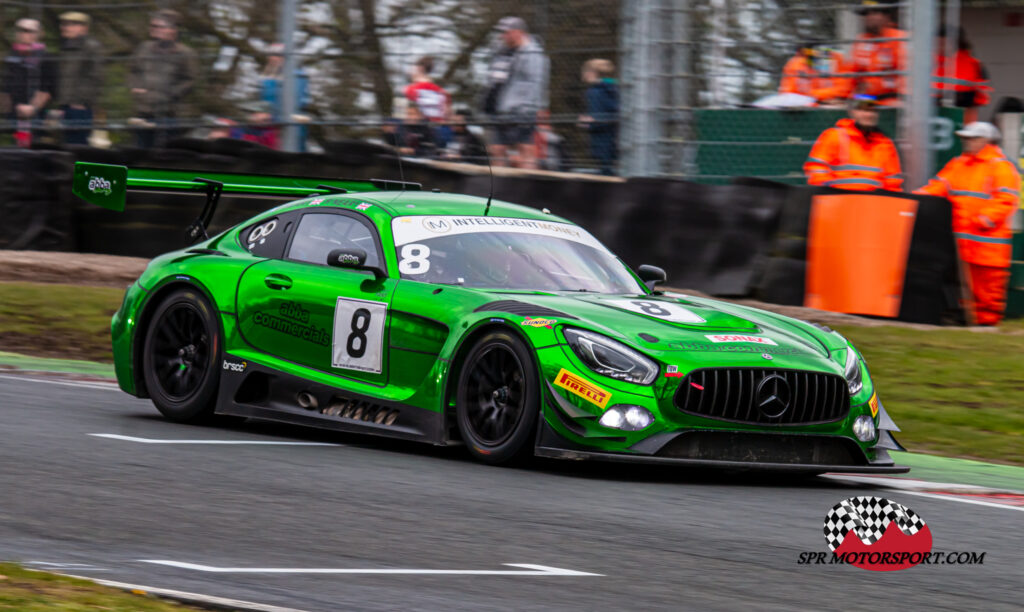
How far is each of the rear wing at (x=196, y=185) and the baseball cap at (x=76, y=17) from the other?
335 inches

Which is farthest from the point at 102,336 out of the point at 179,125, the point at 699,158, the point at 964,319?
the point at 964,319

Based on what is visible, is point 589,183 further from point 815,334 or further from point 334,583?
point 334,583

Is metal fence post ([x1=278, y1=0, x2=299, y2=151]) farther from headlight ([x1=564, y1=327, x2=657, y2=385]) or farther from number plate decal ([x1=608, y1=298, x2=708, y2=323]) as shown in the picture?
headlight ([x1=564, y1=327, x2=657, y2=385])

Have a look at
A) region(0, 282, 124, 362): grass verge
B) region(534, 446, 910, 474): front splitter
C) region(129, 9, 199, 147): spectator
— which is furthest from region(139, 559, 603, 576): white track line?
region(129, 9, 199, 147): spectator

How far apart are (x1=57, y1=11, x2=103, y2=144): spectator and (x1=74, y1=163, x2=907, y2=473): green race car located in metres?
8.41

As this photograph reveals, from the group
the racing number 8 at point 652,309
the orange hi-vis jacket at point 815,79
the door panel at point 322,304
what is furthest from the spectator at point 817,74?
the racing number 8 at point 652,309

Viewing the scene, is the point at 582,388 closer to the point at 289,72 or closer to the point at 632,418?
the point at 632,418

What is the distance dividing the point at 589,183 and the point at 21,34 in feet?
24.5

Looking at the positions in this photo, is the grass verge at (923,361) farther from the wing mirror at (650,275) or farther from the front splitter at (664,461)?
the front splitter at (664,461)

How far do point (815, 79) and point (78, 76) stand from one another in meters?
8.41

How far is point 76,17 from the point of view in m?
18.3

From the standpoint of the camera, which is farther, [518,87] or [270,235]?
[518,87]

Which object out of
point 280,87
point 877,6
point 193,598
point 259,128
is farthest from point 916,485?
point 259,128

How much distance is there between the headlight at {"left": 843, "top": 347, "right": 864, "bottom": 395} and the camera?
25.3 ft
